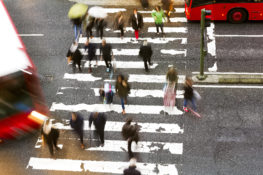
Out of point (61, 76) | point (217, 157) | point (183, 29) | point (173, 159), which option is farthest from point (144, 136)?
point (183, 29)

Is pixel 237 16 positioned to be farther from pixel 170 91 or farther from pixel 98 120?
pixel 98 120

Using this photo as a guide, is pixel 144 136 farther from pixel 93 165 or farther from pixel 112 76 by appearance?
pixel 112 76

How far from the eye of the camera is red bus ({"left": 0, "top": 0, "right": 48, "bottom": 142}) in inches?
500

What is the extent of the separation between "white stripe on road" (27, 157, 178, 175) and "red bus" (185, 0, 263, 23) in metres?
9.68

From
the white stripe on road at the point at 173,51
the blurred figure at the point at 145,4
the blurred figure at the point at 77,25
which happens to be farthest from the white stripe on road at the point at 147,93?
the blurred figure at the point at 145,4

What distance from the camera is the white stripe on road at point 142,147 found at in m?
14.0

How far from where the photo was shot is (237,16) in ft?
66.6

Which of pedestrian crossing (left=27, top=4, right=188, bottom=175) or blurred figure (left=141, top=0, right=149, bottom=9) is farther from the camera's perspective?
blurred figure (left=141, top=0, right=149, bottom=9)

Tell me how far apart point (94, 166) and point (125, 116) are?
2687mm

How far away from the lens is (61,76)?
1789 centimetres

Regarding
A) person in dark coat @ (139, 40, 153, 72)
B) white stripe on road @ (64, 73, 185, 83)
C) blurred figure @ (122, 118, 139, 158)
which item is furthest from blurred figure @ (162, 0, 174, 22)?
blurred figure @ (122, 118, 139, 158)

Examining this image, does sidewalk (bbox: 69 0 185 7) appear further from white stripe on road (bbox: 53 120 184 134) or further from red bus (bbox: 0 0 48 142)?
white stripe on road (bbox: 53 120 184 134)

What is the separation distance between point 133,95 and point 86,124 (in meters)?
2.44

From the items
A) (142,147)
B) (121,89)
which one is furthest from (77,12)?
(142,147)
